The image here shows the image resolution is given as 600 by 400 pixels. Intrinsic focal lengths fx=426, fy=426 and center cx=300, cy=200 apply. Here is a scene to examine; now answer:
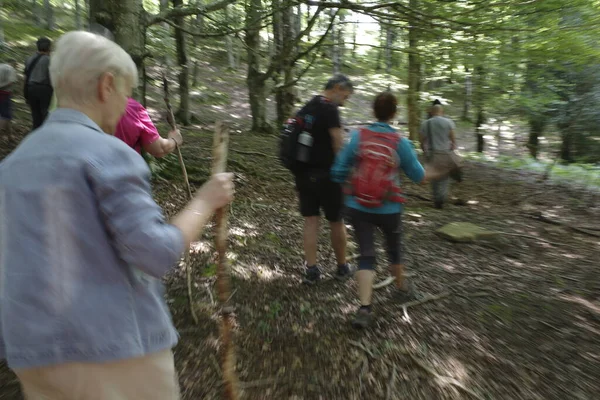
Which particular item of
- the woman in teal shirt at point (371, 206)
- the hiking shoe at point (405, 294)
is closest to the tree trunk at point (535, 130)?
the hiking shoe at point (405, 294)

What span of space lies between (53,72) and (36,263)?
547 mm

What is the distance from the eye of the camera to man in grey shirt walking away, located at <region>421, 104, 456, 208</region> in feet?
26.1

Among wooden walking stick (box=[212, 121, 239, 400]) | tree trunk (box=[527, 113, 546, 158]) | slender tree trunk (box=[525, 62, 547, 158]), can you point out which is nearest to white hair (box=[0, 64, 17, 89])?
wooden walking stick (box=[212, 121, 239, 400])

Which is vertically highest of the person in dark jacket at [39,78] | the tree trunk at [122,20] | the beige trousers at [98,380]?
the tree trunk at [122,20]

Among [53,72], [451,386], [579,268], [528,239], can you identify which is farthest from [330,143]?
[528,239]

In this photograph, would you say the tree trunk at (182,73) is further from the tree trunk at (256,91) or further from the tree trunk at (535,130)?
the tree trunk at (535,130)

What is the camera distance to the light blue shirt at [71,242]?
110cm

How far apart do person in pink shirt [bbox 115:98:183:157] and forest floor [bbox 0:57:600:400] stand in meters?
1.48

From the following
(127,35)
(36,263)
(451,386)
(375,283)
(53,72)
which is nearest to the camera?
(36,263)

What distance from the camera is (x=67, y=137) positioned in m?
1.14

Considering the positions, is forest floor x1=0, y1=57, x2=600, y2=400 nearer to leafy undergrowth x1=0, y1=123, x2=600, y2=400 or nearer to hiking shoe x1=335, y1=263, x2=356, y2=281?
leafy undergrowth x1=0, y1=123, x2=600, y2=400

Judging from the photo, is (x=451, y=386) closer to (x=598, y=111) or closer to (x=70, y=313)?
(x=70, y=313)

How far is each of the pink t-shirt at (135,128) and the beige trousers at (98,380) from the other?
5.39ft

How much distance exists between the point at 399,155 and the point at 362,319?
1360 millimetres
